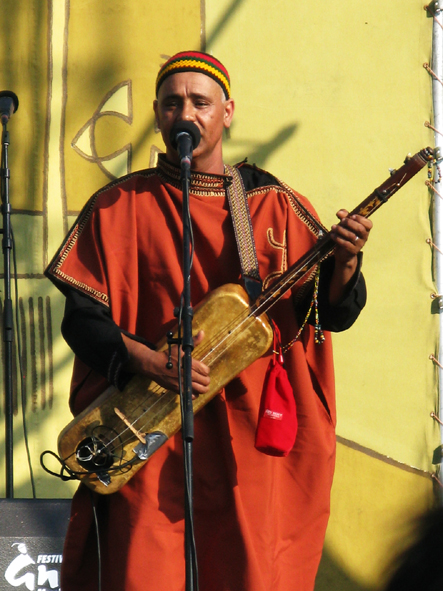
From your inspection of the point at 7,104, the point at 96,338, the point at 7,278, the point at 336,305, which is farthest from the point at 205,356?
the point at 7,104

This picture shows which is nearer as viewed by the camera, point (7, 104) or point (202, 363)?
point (202, 363)

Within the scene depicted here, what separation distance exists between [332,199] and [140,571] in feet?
8.08

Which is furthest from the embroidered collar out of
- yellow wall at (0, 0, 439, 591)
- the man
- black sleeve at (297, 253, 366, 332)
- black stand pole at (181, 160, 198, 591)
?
yellow wall at (0, 0, 439, 591)

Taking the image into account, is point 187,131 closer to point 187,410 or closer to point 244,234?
point 244,234

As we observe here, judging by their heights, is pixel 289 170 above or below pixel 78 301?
above

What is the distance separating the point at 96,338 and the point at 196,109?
90 cm

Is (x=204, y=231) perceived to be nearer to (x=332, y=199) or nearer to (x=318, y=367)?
(x=318, y=367)

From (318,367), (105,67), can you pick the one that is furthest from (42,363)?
(318,367)

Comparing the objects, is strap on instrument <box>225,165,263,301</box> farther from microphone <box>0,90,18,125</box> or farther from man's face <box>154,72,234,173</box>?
microphone <box>0,90,18,125</box>

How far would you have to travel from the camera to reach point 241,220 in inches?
125

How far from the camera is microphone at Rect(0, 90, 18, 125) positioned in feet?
14.1

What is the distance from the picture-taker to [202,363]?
2883mm

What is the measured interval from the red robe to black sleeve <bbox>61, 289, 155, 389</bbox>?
0.20 ft

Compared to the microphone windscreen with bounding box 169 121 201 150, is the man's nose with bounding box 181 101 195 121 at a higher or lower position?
higher
